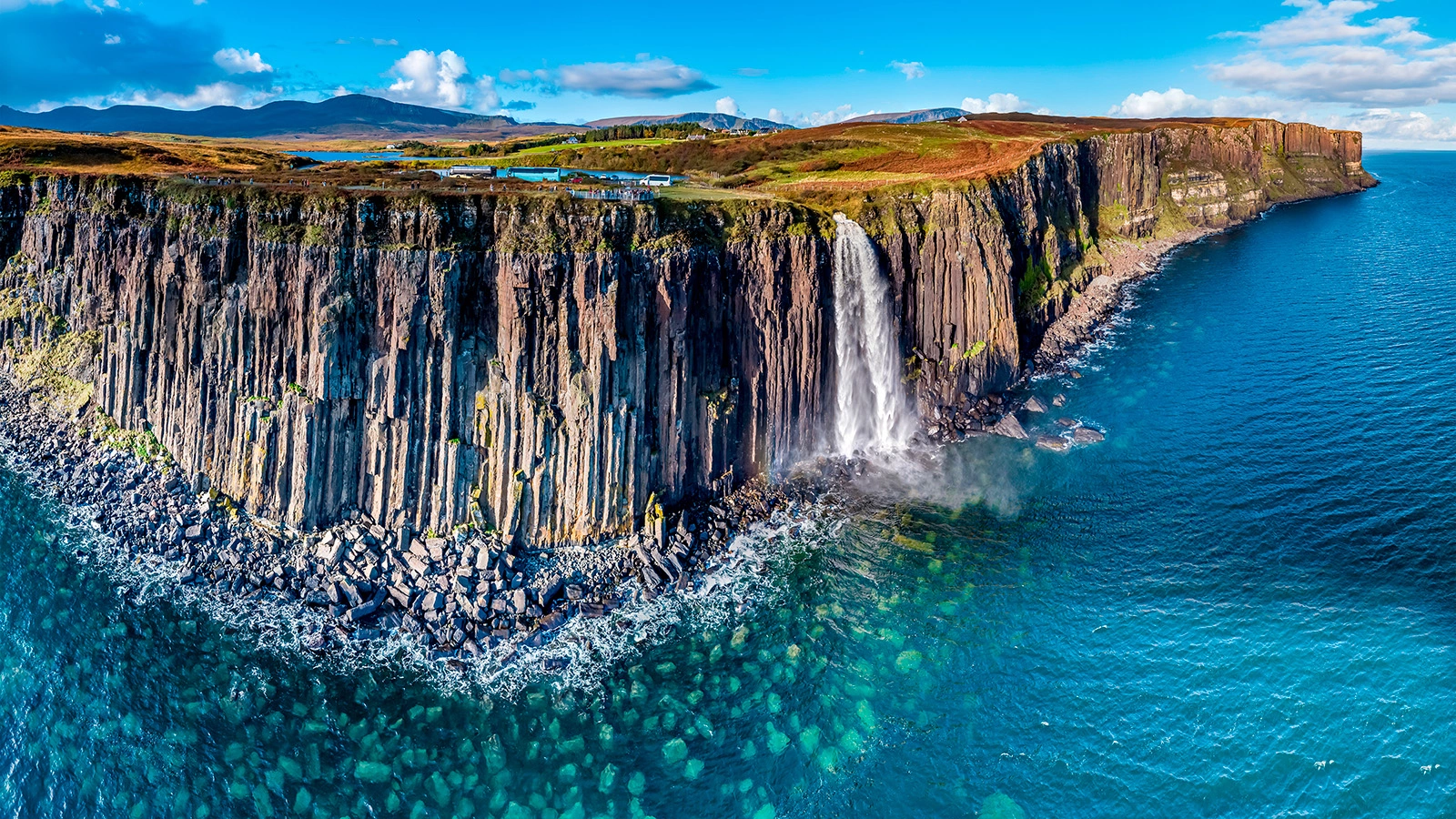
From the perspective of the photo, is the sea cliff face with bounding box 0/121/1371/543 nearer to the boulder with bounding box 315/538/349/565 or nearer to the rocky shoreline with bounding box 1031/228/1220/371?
the boulder with bounding box 315/538/349/565

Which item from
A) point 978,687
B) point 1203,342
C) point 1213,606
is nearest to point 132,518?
point 978,687

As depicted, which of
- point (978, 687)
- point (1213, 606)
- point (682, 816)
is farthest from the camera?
point (1213, 606)

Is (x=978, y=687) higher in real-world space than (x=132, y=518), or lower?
lower

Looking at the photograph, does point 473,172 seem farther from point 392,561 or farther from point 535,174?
point 392,561

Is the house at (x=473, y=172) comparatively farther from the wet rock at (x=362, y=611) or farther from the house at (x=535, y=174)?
the wet rock at (x=362, y=611)

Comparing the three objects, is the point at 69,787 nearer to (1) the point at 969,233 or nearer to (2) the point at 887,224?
(2) the point at 887,224

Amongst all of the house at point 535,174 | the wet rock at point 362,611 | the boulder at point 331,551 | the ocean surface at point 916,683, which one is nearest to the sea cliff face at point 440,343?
the boulder at point 331,551
